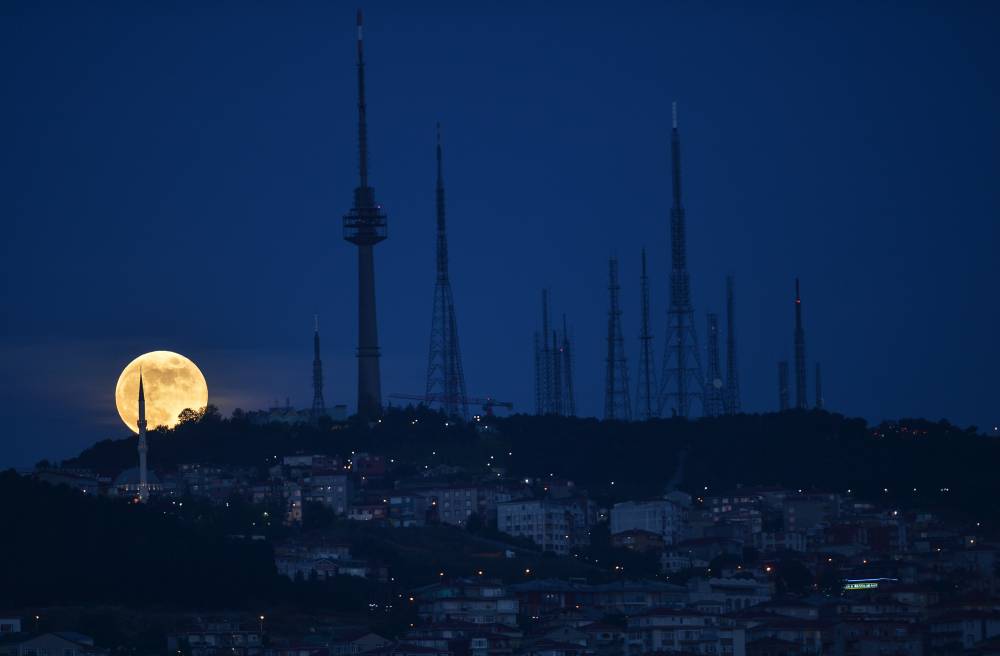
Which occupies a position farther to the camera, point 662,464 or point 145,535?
point 662,464

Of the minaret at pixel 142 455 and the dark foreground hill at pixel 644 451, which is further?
the dark foreground hill at pixel 644 451

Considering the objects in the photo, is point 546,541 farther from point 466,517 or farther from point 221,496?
point 221,496

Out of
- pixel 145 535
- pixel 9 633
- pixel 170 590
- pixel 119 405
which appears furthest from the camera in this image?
pixel 119 405

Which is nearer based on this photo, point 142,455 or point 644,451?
point 142,455

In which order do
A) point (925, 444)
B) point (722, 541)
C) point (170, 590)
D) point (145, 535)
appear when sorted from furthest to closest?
point (925, 444), point (722, 541), point (145, 535), point (170, 590)

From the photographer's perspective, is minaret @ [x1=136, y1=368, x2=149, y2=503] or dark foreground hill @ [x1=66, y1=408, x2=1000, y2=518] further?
dark foreground hill @ [x1=66, y1=408, x2=1000, y2=518]

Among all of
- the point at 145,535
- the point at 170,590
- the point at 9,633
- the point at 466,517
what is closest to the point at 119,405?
the point at 466,517

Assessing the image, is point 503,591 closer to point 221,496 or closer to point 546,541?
point 546,541

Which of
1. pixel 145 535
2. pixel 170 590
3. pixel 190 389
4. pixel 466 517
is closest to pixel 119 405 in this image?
pixel 190 389

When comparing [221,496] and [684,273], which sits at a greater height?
[684,273]
